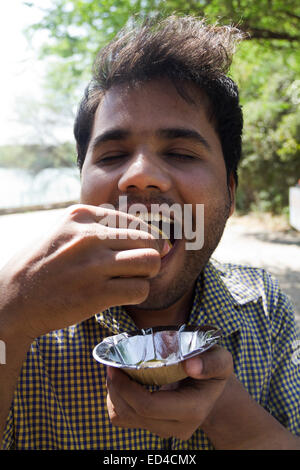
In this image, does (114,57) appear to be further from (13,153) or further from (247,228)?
(13,153)

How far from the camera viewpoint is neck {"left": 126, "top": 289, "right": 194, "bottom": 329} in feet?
5.33

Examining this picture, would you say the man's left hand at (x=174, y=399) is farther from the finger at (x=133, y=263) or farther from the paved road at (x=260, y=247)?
the paved road at (x=260, y=247)

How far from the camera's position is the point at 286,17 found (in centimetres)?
670

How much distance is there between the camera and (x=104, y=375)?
4.65 ft

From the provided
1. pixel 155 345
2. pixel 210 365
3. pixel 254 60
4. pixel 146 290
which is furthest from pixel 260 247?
pixel 146 290

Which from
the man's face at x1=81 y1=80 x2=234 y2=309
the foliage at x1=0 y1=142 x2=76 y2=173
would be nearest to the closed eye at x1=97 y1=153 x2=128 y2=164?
the man's face at x1=81 y1=80 x2=234 y2=309

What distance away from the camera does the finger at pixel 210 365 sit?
3.11ft

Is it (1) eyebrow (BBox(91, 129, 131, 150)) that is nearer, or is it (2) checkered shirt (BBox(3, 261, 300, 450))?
(2) checkered shirt (BBox(3, 261, 300, 450))

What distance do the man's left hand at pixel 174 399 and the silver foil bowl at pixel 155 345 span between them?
0.10 feet

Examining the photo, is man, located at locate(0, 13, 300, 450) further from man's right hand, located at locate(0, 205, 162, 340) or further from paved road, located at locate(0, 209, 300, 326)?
paved road, located at locate(0, 209, 300, 326)

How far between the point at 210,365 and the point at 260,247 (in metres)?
7.59

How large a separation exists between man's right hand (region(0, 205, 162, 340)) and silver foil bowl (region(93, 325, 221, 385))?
221 millimetres

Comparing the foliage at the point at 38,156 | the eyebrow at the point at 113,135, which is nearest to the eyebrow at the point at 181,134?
the eyebrow at the point at 113,135

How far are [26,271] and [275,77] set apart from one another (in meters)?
13.1
